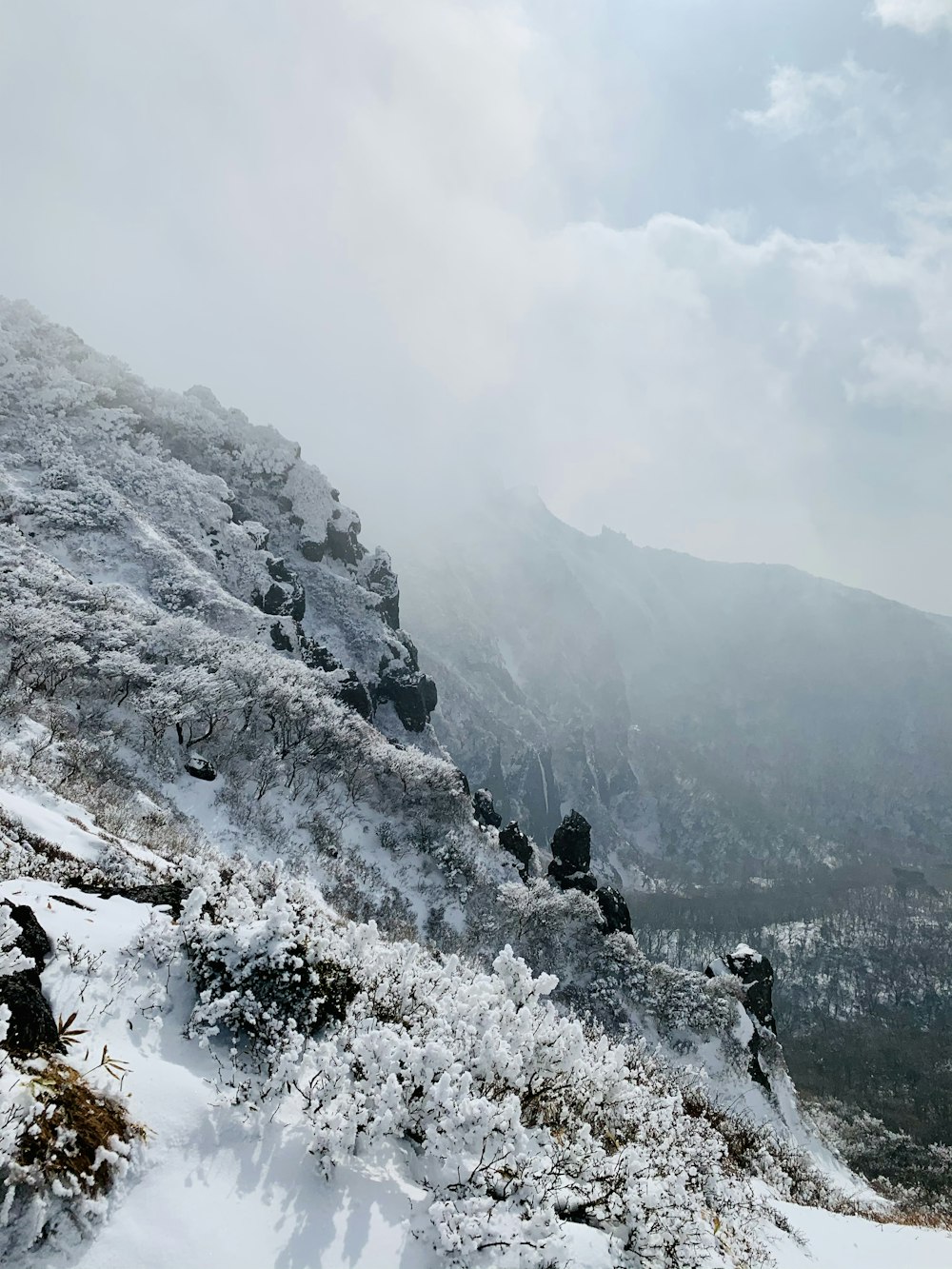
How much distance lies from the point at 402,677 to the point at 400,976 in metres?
77.9

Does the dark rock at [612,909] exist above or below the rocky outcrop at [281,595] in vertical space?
below

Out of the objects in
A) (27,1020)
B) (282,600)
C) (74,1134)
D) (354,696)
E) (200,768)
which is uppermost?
(74,1134)

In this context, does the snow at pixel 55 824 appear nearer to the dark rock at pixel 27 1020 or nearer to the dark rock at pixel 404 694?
the dark rock at pixel 27 1020

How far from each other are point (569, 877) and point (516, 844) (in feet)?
18.3

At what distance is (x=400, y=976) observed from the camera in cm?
944

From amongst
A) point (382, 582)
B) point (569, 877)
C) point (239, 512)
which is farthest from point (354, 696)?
point (382, 582)

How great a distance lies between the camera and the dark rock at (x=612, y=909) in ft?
171

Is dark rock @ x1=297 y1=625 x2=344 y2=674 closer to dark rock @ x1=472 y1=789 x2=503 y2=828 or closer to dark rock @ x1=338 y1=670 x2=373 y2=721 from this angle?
dark rock @ x1=338 y1=670 x2=373 y2=721

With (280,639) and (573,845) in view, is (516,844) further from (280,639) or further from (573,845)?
(280,639)

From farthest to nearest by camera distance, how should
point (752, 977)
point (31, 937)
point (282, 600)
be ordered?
point (282, 600) < point (752, 977) < point (31, 937)

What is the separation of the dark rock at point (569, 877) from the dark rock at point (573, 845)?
0.18m

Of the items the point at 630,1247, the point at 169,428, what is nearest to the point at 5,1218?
the point at 630,1247

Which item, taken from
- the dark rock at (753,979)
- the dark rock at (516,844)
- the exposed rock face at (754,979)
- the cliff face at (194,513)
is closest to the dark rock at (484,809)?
the dark rock at (516,844)

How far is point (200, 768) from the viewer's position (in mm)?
35781
